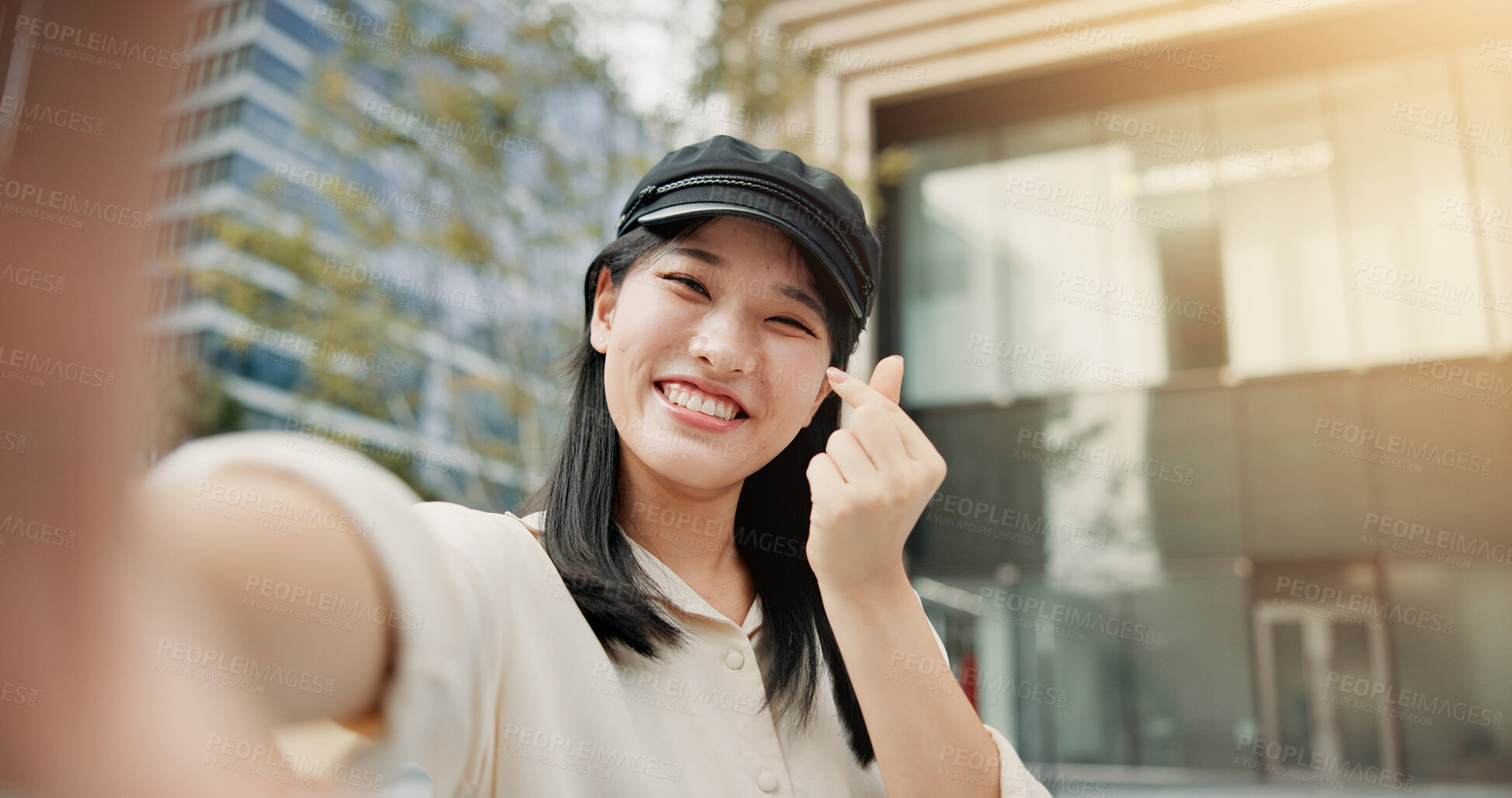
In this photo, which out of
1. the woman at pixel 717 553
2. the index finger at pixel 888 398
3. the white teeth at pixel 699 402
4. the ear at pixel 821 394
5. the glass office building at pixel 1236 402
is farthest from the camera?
the glass office building at pixel 1236 402

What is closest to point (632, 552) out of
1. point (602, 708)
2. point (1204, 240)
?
point (602, 708)

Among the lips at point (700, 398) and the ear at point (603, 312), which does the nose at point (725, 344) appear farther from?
the ear at point (603, 312)

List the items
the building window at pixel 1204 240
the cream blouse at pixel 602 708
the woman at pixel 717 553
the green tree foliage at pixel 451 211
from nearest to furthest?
the cream blouse at pixel 602 708
the woman at pixel 717 553
the green tree foliage at pixel 451 211
the building window at pixel 1204 240

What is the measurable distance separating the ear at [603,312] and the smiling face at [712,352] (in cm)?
14

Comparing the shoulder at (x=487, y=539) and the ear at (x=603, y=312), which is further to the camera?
the ear at (x=603, y=312)

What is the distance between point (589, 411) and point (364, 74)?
6.61 metres

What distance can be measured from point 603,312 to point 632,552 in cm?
40

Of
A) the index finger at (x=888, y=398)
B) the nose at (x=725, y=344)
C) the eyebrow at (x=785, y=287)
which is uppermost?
the eyebrow at (x=785, y=287)

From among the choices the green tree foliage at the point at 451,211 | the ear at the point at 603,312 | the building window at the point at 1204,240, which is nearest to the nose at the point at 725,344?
the ear at the point at 603,312

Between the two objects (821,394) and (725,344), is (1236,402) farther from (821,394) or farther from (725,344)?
(725,344)

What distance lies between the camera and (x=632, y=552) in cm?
130

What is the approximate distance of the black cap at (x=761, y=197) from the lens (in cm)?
122

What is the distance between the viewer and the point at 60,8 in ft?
0.98

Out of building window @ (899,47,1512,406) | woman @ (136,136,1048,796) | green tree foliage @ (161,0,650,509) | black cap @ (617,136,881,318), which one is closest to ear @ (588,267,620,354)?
woman @ (136,136,1048,796)
